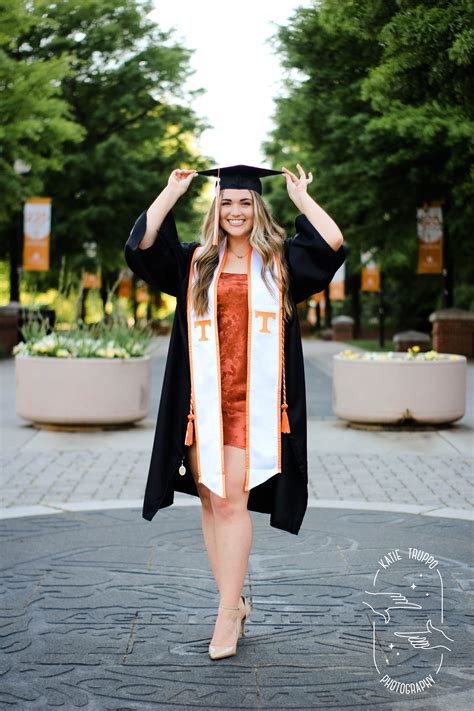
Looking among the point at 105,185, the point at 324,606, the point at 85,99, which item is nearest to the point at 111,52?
the point at 85,99

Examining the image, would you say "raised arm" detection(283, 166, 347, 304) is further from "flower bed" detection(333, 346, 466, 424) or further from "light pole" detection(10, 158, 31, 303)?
"light pole" detection(10, 158, 31, 303)

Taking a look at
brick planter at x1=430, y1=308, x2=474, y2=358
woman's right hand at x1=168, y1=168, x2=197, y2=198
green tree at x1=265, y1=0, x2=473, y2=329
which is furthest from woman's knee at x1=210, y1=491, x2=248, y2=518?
brick planter at x1=430, y1=308, x2=474, y2=358

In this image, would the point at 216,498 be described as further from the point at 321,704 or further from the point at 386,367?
the point at 386,367

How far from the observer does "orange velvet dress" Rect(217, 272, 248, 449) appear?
172 inches

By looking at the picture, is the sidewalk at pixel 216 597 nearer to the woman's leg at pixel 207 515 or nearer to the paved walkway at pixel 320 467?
the paved walkway at pixel 320 467

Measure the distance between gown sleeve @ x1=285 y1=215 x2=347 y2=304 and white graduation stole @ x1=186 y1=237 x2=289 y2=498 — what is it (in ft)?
0.32

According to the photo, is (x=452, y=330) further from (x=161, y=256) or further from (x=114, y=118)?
(x=161, y=256)

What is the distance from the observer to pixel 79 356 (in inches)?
459

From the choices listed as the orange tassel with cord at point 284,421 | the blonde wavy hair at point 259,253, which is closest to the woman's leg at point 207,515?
the orange tassel with cord at point 284,421

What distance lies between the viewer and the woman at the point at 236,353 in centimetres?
432

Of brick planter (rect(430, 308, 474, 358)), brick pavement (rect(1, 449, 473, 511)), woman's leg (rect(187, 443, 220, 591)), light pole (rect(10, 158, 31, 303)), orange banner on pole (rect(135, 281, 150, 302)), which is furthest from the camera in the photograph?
orange banner on pole (rect(135, 281, 150, 302))

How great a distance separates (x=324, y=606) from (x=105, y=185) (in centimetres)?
2735

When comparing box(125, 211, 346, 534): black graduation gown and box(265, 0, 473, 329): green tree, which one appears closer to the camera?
box(125, 211, 346, 534): black graduation gown

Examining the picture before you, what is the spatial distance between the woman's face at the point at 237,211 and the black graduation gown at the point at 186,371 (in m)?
0.21
